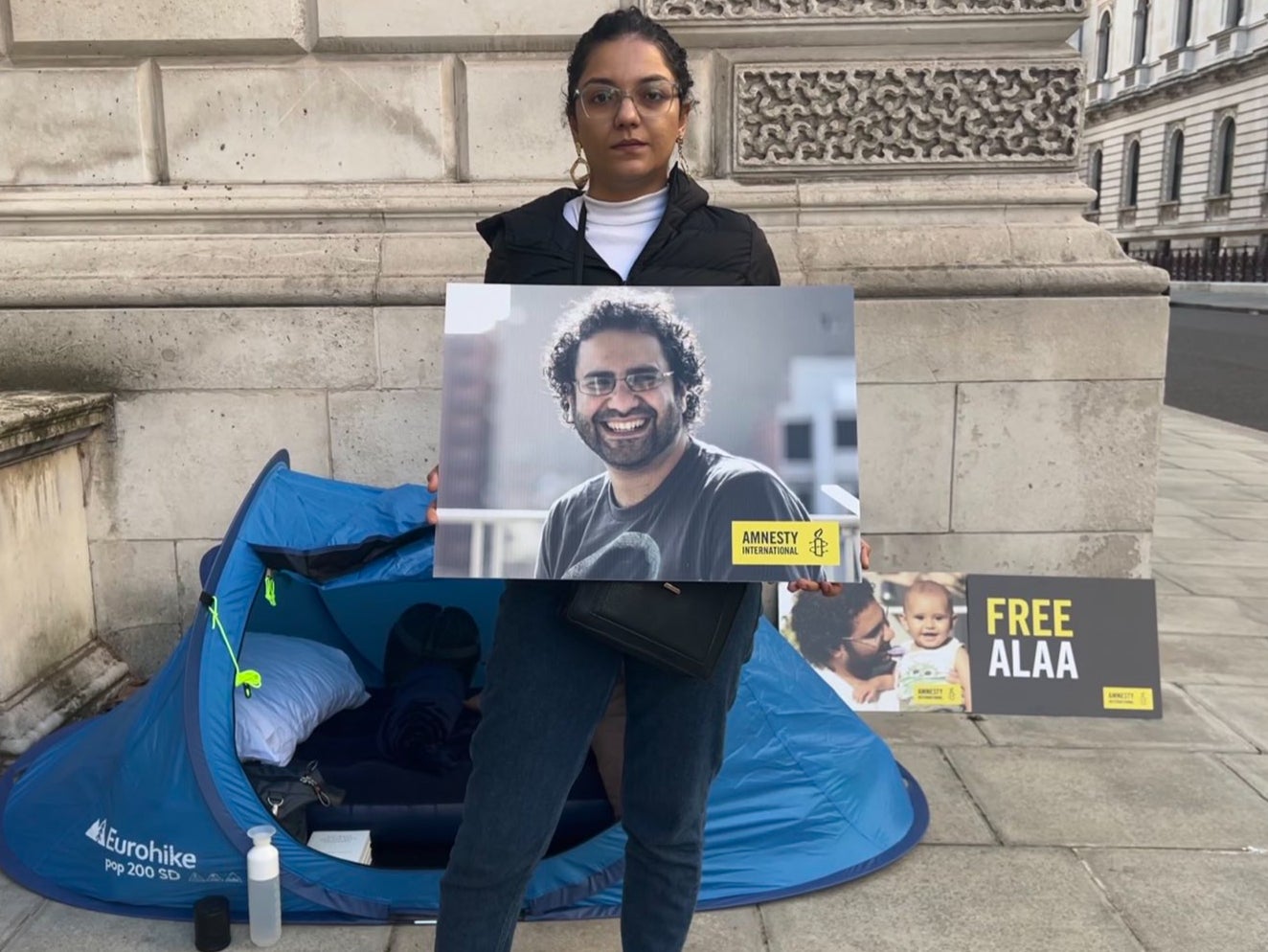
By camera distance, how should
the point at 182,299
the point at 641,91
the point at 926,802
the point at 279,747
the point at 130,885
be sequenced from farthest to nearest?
the point at 182,299, the point at 926,802, the point at 279,747, the point at 130,885, the point at 641,91

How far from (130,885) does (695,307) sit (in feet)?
6.72

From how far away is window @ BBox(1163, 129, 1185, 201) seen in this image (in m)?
50.1

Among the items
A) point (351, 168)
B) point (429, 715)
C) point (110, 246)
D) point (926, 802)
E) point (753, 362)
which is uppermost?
point (351, 168)

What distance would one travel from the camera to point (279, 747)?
2.87 metres

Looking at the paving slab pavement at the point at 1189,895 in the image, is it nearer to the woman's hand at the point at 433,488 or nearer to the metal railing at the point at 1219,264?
the woman's hand at the point at 433,488

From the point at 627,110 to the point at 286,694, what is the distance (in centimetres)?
199

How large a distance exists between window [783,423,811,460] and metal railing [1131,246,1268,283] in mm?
35388

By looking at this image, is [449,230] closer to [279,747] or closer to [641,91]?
[279,747]

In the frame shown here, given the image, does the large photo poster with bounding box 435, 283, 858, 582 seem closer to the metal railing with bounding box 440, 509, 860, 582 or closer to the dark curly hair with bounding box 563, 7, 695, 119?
the metal railing with bounding box 440, 509, 860, 582

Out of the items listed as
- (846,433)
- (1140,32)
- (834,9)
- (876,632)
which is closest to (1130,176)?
(1140,32)

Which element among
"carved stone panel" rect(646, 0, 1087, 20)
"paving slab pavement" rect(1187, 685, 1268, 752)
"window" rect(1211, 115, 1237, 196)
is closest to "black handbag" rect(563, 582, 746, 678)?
"paving slab pavement" rect(1187, 685, 1268, 752)

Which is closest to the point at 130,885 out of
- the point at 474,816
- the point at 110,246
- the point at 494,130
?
the point at 474,816

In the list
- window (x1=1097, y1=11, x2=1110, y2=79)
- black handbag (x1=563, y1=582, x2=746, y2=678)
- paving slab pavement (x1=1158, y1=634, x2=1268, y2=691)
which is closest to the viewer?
black handbag (x1=563, y1=582, x2=746, y2=678)

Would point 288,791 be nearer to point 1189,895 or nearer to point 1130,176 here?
point 1189,895
